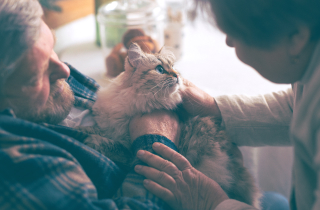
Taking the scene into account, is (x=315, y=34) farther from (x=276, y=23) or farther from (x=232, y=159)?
(x=232, y=159)

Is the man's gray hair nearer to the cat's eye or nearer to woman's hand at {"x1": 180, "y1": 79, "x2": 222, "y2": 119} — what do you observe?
the cat's eye

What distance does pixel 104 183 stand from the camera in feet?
2.33

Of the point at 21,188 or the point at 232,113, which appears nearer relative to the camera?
the point at 21,188

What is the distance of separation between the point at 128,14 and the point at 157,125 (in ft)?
3.92

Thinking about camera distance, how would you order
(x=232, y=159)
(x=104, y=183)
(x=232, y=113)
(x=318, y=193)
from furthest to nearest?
(x=232, y=113)
(x=232, y=159)
(x=104, y=183)
(x=318, y=193)

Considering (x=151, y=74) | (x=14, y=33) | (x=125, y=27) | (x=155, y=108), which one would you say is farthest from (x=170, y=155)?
(x=125, y=27)

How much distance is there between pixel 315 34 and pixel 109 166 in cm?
68

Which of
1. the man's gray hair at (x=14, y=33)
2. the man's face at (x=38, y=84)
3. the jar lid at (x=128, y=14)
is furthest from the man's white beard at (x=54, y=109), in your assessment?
the jar lid at (x=128, y=14)

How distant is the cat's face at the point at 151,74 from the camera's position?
96 centimetres

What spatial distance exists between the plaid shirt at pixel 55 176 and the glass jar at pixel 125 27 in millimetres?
1019

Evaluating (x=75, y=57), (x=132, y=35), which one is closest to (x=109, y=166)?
(x=132, y=35)

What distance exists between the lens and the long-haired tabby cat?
2.81 ft

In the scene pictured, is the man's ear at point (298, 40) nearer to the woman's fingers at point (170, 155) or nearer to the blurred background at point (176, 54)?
the woman's fingers at point (170, 155)

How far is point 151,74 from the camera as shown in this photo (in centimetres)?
96
